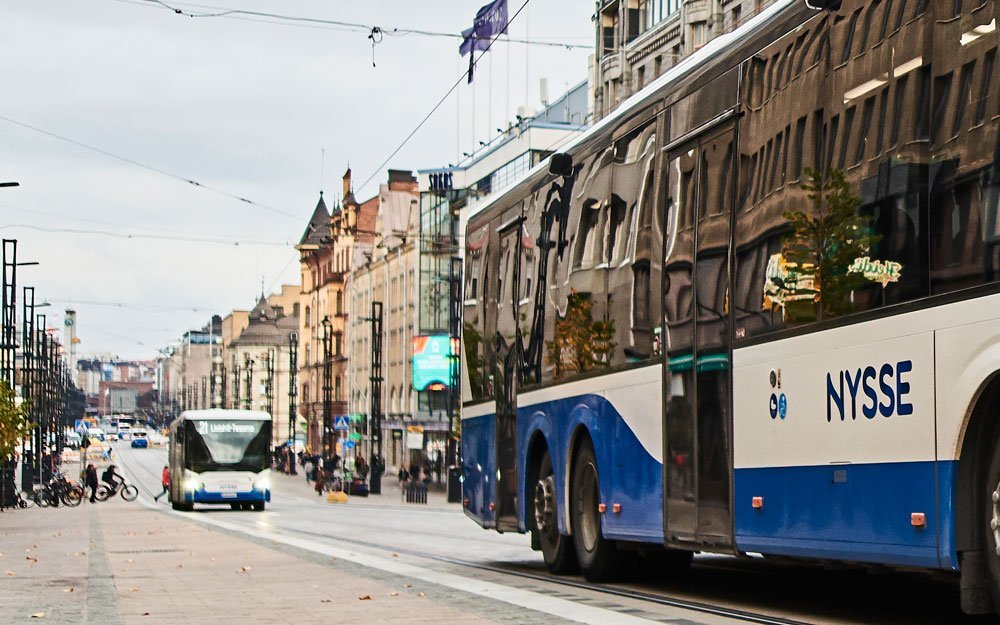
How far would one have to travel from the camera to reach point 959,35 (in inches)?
329

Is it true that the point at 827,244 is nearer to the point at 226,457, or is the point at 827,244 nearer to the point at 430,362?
the point at 226,457

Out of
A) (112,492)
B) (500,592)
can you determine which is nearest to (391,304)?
(112,492)

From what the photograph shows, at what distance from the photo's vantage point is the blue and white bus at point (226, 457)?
49500 millimetres

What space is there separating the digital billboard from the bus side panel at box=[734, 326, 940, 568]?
266ft

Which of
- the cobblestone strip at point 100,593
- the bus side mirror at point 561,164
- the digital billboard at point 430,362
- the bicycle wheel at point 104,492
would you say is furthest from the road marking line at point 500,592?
the digital billboard at point 430,362

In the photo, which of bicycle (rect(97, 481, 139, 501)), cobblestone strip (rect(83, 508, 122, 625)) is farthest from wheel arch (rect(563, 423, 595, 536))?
bicycle (rect(97, 481, 139, 501))

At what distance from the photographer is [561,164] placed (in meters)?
16.2

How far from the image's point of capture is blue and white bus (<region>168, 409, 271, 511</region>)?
4950 centimetres

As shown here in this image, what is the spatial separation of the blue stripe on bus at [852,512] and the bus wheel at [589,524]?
3864 millimetres

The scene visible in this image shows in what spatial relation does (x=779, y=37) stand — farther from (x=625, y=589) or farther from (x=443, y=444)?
(x=443, y=444)

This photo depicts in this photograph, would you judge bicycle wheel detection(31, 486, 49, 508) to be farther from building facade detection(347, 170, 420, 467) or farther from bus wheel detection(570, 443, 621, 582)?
bus wheel detection(570, 443, 621, 582)

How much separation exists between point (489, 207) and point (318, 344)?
12312 centimetres

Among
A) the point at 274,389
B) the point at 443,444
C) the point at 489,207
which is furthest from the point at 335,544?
the point at 274,389

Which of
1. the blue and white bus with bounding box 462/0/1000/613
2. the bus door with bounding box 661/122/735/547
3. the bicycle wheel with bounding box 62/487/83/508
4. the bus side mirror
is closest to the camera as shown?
the blue and white bus with bounding box 462/0/1000/613
